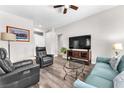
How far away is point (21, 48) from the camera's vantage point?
4879mm

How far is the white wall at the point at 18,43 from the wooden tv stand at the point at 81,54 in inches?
90.9

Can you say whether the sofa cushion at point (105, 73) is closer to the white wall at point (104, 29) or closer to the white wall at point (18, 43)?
the white wall at point (104, 29)

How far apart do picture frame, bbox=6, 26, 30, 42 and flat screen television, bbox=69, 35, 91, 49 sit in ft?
8.43

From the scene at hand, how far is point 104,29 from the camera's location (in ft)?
14.2

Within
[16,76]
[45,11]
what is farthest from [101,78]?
[45,11]

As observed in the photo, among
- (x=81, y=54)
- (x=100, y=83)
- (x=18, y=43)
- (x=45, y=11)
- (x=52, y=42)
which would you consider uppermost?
(x=45, y=11)

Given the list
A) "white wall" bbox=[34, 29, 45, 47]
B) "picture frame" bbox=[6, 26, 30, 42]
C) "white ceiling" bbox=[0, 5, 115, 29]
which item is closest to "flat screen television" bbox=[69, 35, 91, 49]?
"white ceiling" bbox=[0, 5, 115, 29]

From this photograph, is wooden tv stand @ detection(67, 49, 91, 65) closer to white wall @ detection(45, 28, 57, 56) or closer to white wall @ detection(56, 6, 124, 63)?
white wall @ detection(56, 6, 124, 63)

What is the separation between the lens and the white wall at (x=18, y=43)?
4204mm

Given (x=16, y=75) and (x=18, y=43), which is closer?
(x=16, y=75)

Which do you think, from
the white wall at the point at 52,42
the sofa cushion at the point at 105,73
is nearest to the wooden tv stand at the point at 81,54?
the white wall at the point at 52,42

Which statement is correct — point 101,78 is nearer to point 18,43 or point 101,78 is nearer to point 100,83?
point 100,83

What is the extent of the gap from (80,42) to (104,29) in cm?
152
